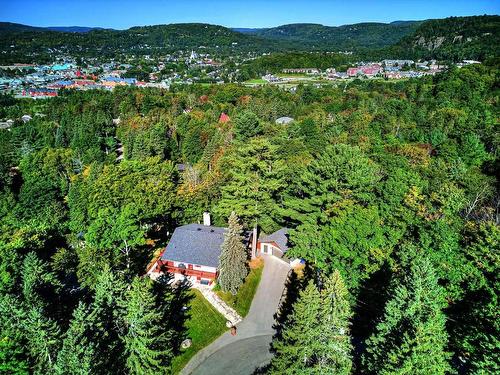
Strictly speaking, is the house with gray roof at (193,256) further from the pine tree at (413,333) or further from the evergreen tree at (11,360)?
the pine tree at (413,333)

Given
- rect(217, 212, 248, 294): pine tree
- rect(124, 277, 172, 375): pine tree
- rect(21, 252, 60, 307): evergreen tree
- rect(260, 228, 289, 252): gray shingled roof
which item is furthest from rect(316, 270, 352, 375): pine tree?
rect(21, 252, 60, 307): evergreen tree

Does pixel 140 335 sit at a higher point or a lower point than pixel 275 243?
higher

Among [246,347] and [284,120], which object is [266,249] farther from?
[284,120]

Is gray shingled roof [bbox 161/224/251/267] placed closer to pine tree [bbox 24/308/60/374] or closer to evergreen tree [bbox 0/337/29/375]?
pine tree [bbox 24/308/60/374]

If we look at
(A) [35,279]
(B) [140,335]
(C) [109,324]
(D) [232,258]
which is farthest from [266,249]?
(A) [35,279]

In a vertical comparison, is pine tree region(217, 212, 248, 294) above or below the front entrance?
above

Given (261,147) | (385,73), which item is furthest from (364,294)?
(385,73)

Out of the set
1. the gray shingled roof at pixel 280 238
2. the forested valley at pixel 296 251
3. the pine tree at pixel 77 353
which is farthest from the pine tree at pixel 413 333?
the gray shingled roof at pixel 280 238
